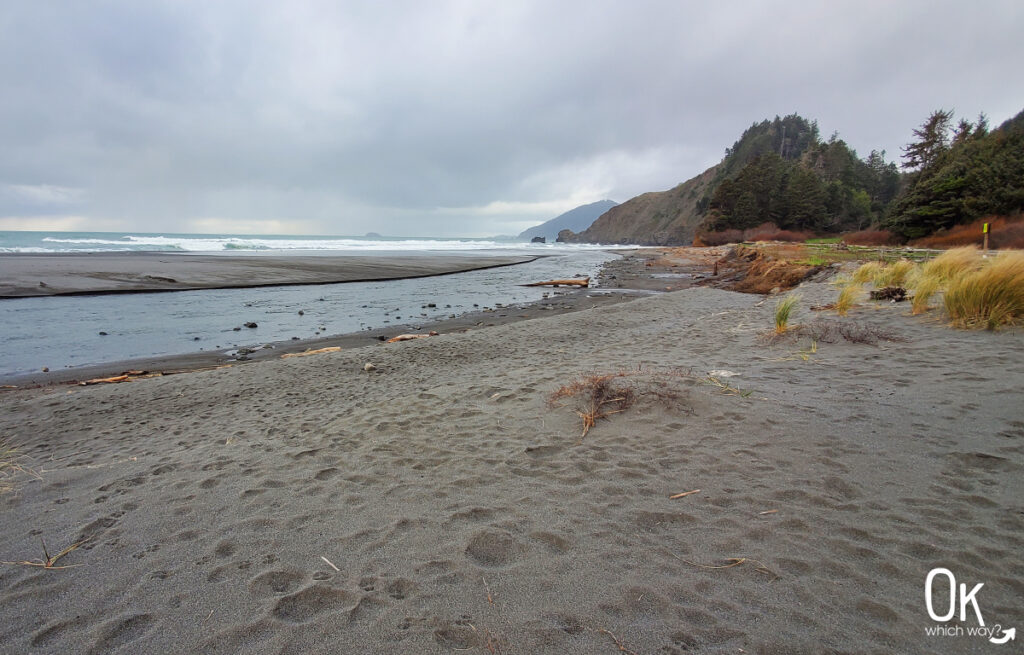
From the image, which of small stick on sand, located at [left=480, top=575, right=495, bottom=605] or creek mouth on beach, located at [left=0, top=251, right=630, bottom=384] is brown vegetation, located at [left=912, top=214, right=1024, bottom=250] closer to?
creek mouth on beach, located at [left=0, top=251, right=630, bottom=384]

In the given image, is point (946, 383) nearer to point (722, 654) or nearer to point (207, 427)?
point (722, 654)

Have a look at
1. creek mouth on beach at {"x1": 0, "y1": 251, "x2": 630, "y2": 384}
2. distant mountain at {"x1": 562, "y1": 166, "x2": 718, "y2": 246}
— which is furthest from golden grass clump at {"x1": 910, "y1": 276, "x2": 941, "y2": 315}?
distant mountain at {"x1": 562, "y1": 166, "x2": 718, "y2": 246}

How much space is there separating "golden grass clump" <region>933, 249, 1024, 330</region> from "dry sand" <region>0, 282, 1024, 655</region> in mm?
1037

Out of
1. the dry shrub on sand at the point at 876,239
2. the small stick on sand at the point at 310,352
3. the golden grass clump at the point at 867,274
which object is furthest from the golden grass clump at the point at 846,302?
the dry shrub on sand at the point at 876,239

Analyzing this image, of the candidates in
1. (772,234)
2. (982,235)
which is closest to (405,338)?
(982,235)

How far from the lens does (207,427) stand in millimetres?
4941

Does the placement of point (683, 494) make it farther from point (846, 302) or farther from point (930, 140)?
point (930, 140)

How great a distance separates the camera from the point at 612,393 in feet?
15.1

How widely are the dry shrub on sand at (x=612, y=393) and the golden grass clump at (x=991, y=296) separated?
14.1ft

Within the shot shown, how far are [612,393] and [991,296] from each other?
5707mm

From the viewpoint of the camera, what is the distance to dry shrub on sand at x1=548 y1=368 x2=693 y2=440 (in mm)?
4332

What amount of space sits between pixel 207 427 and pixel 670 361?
5.85 metres

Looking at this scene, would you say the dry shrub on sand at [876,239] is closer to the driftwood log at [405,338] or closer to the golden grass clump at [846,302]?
the golden grass clump at [846,302]

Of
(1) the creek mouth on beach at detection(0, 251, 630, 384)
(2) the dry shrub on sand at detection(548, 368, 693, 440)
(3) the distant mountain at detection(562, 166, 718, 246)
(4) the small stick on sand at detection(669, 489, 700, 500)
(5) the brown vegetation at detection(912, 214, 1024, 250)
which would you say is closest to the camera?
(4) the small stick on sand at detection(669, 489, 700, 500)
